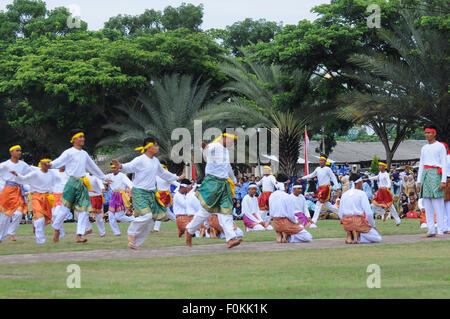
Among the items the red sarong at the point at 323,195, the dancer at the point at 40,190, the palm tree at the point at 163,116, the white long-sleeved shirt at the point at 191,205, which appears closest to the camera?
the dancer at the point at 40,190

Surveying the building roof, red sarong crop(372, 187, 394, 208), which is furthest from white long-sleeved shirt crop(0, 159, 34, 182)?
the building roof

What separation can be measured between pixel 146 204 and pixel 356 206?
12.7 feet

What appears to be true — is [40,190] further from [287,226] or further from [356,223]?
[356,223]

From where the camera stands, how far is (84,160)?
13773 mm

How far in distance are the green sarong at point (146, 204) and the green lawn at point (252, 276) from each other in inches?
70.1

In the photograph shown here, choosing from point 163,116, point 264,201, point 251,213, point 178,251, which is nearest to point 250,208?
point 251,213

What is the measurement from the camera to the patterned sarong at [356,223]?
13.1 metres

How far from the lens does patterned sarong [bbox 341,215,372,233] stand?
13.1 meters

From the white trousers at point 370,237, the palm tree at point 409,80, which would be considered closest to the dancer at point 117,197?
the white trousers at point 370,237

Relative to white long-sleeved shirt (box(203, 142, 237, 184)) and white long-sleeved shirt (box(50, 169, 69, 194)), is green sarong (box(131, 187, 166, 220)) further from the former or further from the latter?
white long-sleeved shirt (box(50, 169, 69, 194))

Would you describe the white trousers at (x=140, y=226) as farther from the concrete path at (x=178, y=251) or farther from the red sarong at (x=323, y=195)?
the red sarong at (x=323, y=195)

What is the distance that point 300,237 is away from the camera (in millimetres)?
13828
